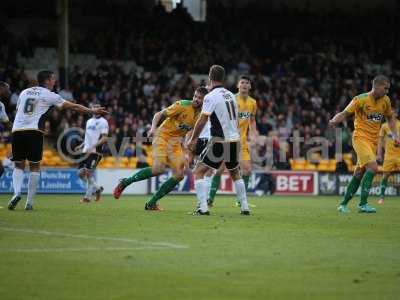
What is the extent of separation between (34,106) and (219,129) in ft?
12.0

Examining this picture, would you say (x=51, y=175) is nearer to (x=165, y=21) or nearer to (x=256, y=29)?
(x=165, y=21)

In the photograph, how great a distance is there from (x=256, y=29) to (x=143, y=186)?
48.2ft

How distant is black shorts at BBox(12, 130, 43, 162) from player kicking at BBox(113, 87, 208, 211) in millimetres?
1862

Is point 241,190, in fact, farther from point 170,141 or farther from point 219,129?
point 170,141

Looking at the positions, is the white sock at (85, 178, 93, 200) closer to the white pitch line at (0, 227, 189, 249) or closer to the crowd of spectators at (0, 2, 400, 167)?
the crowd of spectators at (0, 2, 400, 167)

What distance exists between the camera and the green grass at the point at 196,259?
773cm

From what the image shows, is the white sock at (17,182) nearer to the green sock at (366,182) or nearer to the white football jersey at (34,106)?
the white football jersey at (34,106)

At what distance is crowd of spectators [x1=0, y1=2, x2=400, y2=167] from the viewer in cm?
3506

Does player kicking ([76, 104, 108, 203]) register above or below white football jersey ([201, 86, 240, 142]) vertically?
below

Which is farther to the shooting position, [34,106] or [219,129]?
[34,106]

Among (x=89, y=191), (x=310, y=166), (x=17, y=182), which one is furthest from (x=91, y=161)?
(x=310, y=166)

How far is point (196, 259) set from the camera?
377 inches

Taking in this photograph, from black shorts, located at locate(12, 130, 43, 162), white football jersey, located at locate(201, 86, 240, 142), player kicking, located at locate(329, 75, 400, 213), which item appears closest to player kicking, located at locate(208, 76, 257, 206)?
player kicking, located at locate(329, 75, 400, 213)

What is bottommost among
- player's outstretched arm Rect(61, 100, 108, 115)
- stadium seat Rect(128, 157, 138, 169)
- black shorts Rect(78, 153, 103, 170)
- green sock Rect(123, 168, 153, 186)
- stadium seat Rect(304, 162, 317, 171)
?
stadium seat Rect(304, 162, 317, 171)
